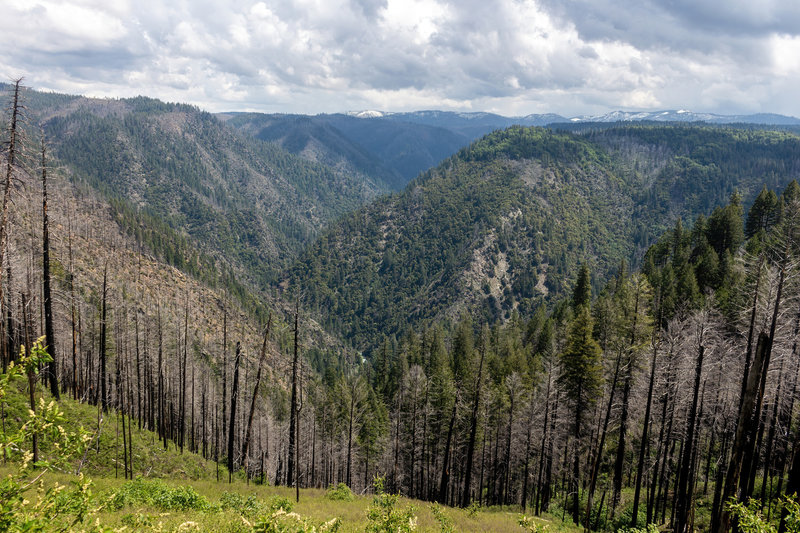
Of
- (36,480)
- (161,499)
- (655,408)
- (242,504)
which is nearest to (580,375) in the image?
(655,408)

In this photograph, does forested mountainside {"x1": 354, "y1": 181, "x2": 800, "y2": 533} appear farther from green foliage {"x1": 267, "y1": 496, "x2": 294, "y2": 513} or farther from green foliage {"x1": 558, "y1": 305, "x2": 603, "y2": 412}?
green foliage {"x1": 267, "y1": 496, "x2": 294, "y2": 513}

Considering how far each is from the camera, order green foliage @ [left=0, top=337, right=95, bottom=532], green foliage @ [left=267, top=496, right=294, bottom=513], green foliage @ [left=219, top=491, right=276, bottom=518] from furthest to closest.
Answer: green foliage @ [left=267, top=496, right=294, bottom=513], green foliage @ [left=219, top=491, right=276, bottom=518], green foliage @ [left=0, top=337, right=95, bottom=532]

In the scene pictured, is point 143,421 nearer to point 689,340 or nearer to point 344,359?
point 689,340

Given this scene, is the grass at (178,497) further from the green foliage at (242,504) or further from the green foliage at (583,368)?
the green foliage at (583,368)

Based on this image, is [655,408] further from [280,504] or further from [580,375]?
[280,504]

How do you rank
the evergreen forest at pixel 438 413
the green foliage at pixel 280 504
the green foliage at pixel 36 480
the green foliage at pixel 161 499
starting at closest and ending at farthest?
1. the green foliage at pixel 36 480
2. the evergreen forest at pixel 438 413
3. the green foliage at pixel 161 499
4. the green foliage at pixel 280 504

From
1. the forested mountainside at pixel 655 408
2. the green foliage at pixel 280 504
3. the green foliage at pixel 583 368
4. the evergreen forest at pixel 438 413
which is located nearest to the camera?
the evergreen forest at pixel 438 413

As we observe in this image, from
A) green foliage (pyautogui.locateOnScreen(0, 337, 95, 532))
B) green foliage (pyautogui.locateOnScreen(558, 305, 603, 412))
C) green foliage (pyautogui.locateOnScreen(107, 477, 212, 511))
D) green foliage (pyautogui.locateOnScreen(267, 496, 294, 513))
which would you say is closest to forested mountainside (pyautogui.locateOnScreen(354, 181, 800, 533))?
green foliage (pyautogui.locateOnScreen(558, 305, 603, 412))

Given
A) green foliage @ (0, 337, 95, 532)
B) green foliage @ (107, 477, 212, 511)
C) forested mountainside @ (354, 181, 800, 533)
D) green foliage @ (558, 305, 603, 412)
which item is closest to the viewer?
green foliage @ (0, 337, 95, 532)

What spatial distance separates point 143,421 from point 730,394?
61.9 meters

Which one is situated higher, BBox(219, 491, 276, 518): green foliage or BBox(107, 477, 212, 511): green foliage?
BBox(107, 477, 212, 511): green foliage

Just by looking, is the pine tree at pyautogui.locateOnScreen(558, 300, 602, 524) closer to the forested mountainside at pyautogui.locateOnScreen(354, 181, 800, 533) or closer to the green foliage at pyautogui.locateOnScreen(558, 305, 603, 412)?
the green foliage at pyautogui.locateOnScreen(558, 305, 603, 412)

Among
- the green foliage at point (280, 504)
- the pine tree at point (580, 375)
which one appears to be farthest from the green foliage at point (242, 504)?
the pine tree at point (580, 375)

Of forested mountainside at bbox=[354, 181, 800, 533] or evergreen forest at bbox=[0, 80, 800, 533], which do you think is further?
forested mountainside at bbox=[354, 181, 800, 533]
